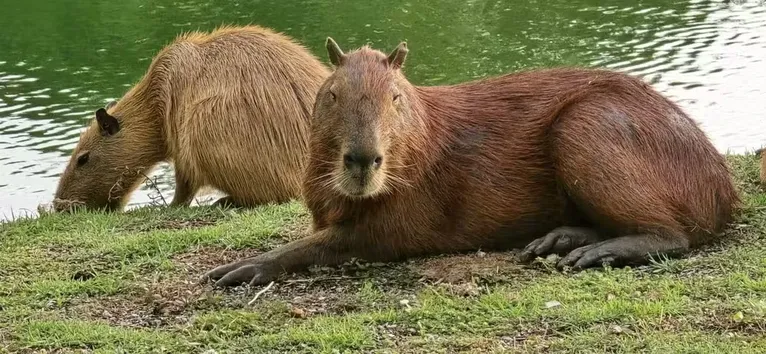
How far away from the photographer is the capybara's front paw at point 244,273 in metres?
4.73

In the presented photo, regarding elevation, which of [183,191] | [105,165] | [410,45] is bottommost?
[410,45]

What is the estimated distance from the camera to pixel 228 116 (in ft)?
22.9

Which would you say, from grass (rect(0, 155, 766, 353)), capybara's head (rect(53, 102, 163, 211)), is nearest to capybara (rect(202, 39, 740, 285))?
grass (rect(0, 155, 766, 353))

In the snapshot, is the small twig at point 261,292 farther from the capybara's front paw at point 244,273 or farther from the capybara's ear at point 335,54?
the capybara's ear at point 335,54

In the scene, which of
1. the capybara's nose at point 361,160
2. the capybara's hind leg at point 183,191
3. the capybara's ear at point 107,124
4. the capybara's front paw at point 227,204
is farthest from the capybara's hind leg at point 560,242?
the capybara's ear at point 107,124

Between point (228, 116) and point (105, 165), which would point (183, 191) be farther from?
point (228, 116)

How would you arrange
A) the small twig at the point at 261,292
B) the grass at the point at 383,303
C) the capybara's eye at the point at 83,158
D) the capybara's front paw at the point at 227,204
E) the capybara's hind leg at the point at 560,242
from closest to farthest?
the grass at the point at 383,303 → the small twig at the point at 261,292 → the capybara's hind leg at the point at 560,242 → the capybara's front paw at the point at 227,204 → the capybara's eye at the point at 83,158

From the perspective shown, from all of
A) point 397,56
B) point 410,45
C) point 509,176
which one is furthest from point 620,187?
point 410,45

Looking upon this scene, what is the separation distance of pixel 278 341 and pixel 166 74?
3.96 m

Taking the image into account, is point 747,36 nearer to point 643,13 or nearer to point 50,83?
point 643,13

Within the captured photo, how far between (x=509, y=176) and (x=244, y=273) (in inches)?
51.1

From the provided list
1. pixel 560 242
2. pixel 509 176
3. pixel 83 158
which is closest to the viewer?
pixel 560 242

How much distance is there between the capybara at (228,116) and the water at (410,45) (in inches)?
A: 90.5

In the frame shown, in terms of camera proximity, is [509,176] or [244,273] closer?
[244,273]
